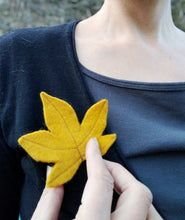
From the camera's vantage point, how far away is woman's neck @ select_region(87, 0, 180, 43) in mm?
708

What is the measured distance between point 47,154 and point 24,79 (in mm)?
240

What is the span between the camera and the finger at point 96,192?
1.18 ft

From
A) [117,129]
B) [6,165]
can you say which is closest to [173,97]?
[117,129]

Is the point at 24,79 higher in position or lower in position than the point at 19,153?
higher

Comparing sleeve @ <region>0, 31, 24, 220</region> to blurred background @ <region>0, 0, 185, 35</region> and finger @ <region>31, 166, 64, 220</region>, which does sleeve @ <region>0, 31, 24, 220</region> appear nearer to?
finger @ <region>31, 166, 64, 220</region>

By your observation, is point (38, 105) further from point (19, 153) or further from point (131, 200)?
point (131, 200)

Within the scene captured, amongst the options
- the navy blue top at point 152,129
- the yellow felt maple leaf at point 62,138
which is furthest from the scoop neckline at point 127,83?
the yellow felt maple leaf at point 62,138

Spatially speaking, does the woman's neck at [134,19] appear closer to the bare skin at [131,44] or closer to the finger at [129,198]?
the bare skin at [131,44]

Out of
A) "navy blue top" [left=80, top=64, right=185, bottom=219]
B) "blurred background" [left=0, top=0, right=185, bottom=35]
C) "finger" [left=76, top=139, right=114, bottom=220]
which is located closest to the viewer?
"finger" [left=76, top=139, right=114, bottom=220]

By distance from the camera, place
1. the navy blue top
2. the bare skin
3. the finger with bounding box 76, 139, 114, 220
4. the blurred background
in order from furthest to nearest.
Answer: the blurred background, the bare skin, the navy blue top, the finger with bounding box 76, 139, 114, 220

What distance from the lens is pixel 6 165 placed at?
62 cm

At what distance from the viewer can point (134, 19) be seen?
737 millimetres

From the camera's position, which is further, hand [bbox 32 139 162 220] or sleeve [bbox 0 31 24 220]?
sleeve [bbox 0 31 24 220]

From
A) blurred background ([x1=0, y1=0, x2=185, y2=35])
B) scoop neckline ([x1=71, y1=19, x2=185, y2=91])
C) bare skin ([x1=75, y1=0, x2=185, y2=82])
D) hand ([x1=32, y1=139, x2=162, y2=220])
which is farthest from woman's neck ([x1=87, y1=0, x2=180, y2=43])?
blurred background ([x1=0, y1=0, x2=185, y2=35])
